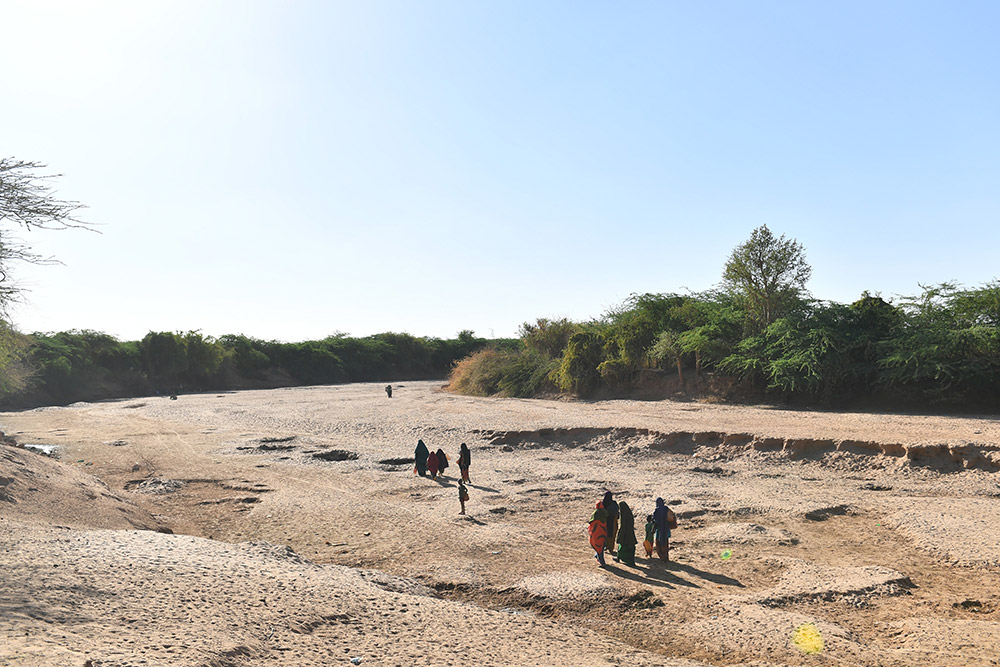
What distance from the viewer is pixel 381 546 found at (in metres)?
10.4

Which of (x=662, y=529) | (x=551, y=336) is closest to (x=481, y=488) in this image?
(x=662, y=529)

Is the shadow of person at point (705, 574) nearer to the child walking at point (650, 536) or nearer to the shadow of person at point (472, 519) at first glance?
the child walking at point (650, 536)

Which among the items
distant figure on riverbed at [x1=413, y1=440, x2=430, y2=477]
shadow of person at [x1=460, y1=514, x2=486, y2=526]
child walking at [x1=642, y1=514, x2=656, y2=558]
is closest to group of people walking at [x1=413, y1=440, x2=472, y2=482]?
distant figure on riverbed at [x1=413, y1=440, x2=430, y2=477]

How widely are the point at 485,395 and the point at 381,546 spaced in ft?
82.7

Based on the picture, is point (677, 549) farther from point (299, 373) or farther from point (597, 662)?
point (299, 373)

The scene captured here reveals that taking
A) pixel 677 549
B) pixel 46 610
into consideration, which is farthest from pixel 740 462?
pixel 46 610

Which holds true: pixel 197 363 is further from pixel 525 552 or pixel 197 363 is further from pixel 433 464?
pixel 525 552

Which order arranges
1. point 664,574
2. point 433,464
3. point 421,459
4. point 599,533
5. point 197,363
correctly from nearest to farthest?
point 664,574 → point 599,533 → point 433,464 → point 421,459 → point 197,363

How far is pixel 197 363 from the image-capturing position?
60688mm

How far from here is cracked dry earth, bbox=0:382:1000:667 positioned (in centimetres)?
593

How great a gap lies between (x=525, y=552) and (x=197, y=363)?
58.7m

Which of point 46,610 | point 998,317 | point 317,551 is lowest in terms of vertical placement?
point 317,551

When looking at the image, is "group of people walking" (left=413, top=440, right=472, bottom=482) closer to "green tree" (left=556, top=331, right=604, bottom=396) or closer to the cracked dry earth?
the cracked dry earth

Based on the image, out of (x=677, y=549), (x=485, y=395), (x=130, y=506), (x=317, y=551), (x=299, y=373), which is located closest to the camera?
(x=677, y=549)
